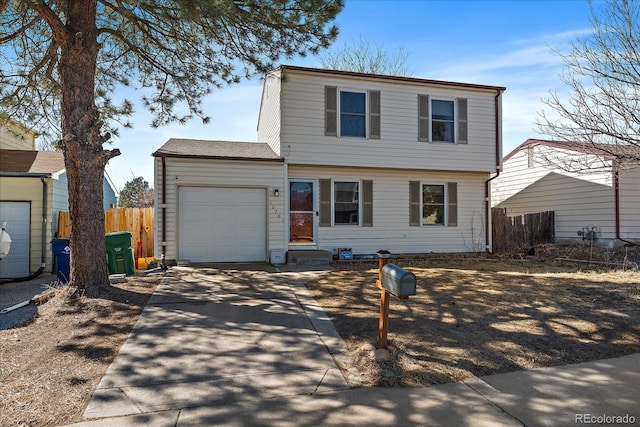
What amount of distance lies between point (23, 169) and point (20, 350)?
27.7ft

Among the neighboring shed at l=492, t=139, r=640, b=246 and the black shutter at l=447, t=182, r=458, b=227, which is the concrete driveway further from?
the neighboring shed at l=492, t=139, r=640, b=246

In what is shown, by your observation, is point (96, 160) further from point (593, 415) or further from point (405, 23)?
point (405, 23)

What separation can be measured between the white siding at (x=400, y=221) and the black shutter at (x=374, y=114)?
1100 millimetres

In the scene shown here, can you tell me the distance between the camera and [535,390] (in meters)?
3.28

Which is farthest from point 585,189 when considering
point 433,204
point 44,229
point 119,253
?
point 44,229

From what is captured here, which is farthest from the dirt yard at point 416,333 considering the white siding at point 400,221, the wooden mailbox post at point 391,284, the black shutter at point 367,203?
the black shutter at point 367,203

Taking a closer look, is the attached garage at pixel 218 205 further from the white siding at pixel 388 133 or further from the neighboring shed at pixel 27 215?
the neighboring shed at pixel 27 215

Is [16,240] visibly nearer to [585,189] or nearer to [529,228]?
[529,228]

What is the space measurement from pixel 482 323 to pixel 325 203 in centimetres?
696

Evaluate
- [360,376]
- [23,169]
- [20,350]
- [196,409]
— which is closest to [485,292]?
[360,376]

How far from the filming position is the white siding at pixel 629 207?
1238 centimetres

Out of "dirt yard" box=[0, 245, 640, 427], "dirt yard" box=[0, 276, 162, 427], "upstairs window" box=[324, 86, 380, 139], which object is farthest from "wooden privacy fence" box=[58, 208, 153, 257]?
"upstairs window" box=[324, 86, 380, 139]

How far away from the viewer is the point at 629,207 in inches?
489

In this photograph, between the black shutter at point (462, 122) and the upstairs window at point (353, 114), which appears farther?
the black shutter at point (462, 122)
